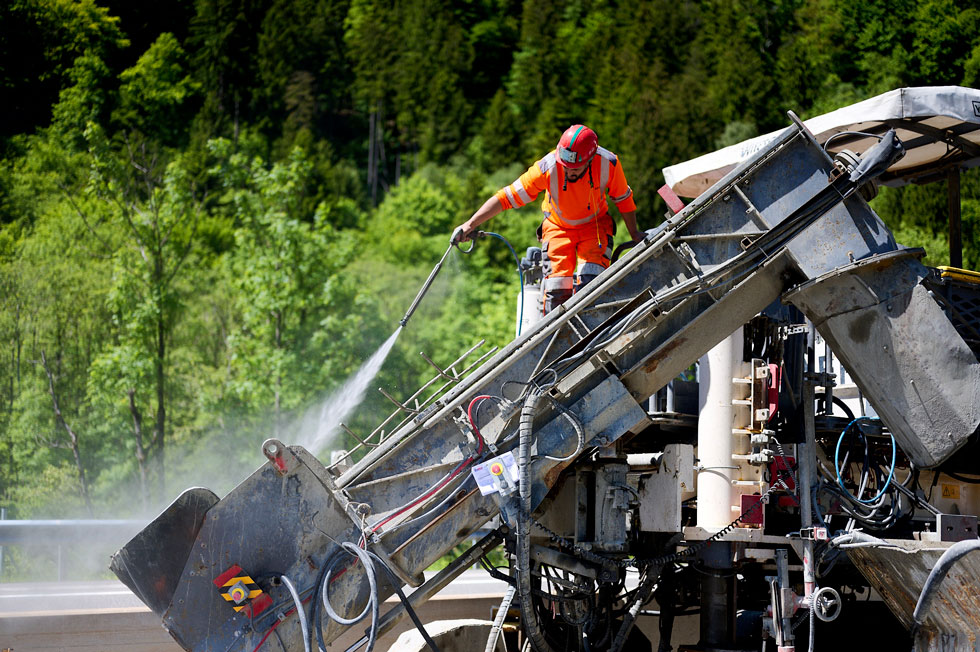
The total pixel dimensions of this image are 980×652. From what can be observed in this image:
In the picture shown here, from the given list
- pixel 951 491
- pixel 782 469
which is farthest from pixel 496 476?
pixel 951 491

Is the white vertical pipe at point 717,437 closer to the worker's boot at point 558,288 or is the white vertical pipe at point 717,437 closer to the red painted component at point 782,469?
the red painted component at point 782,469

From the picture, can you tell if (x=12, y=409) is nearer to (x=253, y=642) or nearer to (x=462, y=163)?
(x=253, y=642)

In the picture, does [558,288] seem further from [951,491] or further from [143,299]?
[143,299]

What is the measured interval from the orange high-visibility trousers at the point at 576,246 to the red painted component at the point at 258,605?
309 centimetres

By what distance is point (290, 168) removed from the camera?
28578 millimetres

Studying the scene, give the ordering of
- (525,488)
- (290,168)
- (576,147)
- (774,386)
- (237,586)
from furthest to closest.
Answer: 1. (290,168)
2. (774,386)
3. (576,147)
4. (525,488)
5. (237,586)

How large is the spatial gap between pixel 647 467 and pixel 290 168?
22860 mm

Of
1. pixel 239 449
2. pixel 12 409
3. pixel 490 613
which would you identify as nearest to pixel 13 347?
pixel 12 409

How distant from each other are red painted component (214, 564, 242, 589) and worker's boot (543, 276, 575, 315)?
2.98 metres

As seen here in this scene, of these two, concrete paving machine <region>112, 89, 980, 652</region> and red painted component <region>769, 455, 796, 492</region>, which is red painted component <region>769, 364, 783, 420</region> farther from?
red painted component <region>769, 455, 796, 492</region>

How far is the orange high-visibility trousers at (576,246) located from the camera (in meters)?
7.62

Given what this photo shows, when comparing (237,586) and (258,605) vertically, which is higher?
(237,586)

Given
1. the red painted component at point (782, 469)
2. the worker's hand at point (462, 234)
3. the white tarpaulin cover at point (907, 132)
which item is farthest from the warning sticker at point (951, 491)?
the worker's hand at point (462, 234)

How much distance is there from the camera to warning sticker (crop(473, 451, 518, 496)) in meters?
6.20
